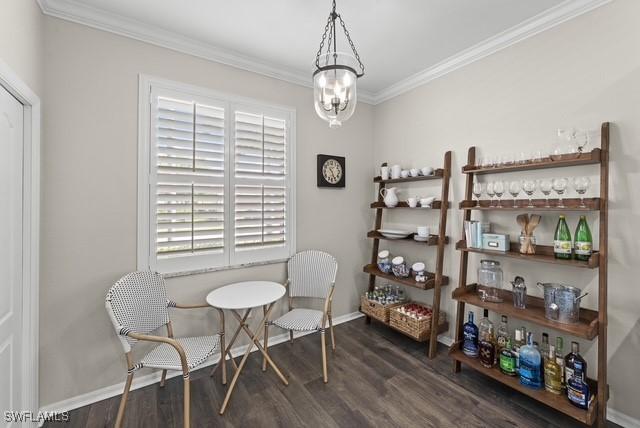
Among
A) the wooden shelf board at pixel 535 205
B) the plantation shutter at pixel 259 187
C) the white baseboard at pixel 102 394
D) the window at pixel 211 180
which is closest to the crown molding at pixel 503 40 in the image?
the wooden shelf board at pixel 535 205

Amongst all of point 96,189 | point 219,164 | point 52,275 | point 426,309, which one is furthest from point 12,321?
point 426,309

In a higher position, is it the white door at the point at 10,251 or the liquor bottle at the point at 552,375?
the white door at the point at 10,251

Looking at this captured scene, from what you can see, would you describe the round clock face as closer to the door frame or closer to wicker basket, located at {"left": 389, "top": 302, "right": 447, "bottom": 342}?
wicker basket, located at {"left": 389, "top": 302, "right": 447, "bottom": 342}

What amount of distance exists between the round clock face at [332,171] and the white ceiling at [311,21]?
3.51 feet

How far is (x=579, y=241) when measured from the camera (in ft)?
5.87

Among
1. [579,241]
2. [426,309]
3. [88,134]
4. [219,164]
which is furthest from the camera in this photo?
[426,309]

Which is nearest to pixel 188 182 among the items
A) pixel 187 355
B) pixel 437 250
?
pixel 187 355

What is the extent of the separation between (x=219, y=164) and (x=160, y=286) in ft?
3.69

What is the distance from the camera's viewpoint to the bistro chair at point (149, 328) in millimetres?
1648

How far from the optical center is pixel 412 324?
264cm

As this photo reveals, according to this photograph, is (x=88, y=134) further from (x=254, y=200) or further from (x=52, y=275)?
(x=254, y=200)

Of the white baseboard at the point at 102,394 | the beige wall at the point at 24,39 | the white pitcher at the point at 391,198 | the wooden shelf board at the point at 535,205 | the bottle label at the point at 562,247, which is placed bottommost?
the white baseboard at the point at 102,394

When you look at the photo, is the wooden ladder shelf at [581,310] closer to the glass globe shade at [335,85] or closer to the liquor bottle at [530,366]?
the liquor bottle at [530,366]

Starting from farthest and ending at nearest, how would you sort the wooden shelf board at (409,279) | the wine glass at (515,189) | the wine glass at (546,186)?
1. the wooden shelf board at (409,279)
2. the wine glass at (515,189)
3. the wine glass at (546,186)
